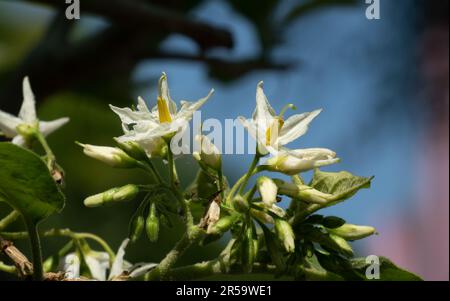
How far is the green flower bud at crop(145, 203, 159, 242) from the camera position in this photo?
3.59ft

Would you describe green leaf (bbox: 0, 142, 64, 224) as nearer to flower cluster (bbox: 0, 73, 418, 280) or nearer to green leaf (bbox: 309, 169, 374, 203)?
flower cluster (bbox: 0, 73, 418, 280)

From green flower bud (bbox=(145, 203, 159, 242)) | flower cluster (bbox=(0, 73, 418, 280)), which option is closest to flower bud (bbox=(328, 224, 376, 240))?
flower cluster (bbox=(0, 73, 418, 280))

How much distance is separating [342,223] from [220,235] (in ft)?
0.59

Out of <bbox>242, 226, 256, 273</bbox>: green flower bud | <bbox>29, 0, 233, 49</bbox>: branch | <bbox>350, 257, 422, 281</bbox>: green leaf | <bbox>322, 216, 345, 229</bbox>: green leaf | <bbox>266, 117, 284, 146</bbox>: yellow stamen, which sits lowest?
<bbox>350, 257, 422, 281</bbox>: green leaf

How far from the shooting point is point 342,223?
109cm

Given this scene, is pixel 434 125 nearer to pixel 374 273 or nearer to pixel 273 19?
pixel 273 19

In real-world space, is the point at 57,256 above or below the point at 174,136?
below

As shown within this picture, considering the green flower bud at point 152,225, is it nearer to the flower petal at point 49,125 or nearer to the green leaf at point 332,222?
the green leaf at point 332,222

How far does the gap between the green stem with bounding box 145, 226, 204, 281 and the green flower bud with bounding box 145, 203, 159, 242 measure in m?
0.04

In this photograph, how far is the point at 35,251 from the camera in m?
1.05

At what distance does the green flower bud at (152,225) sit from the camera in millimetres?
1093

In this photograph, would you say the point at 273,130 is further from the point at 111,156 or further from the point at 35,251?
the point at 35,251
